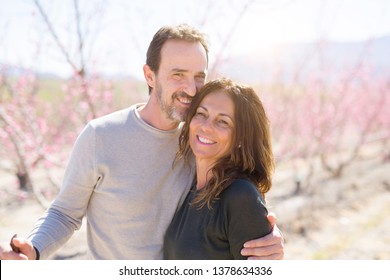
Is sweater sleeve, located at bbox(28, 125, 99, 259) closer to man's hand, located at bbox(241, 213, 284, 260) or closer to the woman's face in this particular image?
the woman's face

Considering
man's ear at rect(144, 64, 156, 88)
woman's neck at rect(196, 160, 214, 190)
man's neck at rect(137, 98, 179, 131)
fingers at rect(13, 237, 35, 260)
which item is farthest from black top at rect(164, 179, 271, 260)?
man's ear at rect(144, 64, 156, 88)

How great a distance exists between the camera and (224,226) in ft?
5.56

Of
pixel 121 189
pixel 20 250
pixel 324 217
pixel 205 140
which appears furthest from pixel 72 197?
pixel 324 217

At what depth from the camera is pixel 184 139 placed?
6.63 ft

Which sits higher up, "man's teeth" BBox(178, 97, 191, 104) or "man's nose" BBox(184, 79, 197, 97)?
"man's nose" BBox(184, 79, 197, 97)

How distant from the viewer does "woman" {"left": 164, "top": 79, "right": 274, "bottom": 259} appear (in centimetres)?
171

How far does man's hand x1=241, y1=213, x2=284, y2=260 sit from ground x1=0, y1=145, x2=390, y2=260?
3.30 metres

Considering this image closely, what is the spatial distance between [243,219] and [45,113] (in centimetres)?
616

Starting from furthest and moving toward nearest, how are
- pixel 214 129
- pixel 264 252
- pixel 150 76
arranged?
pixel 150 76 → pixel 214 129 → pixel 264 252

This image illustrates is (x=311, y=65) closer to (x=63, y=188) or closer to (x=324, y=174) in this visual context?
(x=324, y=174)

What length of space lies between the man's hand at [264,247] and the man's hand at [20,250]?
827 mm

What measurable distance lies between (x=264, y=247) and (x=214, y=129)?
512 millimetres

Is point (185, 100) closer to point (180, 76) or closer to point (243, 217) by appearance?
point (180, 76)

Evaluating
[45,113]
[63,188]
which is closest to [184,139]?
[63,188]
